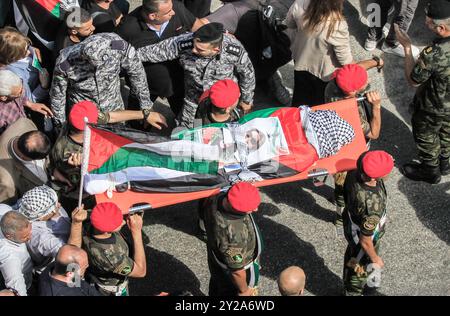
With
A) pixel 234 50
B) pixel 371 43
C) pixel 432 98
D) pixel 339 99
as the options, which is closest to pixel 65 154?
pixel 234 50

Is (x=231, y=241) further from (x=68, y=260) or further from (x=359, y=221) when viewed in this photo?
(x=68, y=260)

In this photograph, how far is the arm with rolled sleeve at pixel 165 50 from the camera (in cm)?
684

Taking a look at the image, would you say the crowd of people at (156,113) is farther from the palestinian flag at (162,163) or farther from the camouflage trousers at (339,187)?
the palestinian flag at (162,163)

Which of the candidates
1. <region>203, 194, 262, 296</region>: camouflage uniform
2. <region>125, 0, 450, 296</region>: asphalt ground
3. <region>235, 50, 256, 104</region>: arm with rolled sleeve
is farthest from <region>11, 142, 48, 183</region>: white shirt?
<region>235, 50, 256, 104</region>: arm with rolled sleeve

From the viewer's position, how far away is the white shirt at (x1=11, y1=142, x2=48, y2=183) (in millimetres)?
6176

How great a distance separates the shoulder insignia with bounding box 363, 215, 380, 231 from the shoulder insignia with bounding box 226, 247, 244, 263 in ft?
3.34

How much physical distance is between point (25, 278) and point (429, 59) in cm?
393

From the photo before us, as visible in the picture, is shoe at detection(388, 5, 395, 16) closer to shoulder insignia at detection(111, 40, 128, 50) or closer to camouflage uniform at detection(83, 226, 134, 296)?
shoulder insignia at detection(111, 40, 128, 50)

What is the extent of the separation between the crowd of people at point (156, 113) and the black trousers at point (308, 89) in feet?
0.05

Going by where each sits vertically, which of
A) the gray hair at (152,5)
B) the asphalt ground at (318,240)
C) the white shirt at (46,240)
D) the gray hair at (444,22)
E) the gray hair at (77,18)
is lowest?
the asphalt ground at (318,240)

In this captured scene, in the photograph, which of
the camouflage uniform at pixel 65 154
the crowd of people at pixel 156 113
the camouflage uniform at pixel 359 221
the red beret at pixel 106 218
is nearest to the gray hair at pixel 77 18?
the crowd of people at pixel 156 113

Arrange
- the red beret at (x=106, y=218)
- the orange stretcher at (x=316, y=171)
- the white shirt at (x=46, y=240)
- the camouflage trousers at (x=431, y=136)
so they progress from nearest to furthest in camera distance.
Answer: the red beret at (x=106, y=218) → the white shirt at (x=46, y=240) → the orange stretcher at (x=316, y=171) → the camouflage trousers at (x=431, y=136)

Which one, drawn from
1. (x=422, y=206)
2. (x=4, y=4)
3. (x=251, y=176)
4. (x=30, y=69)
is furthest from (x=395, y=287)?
(x=4, y=4)

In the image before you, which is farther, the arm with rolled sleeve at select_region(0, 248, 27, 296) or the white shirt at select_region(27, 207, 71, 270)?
the white shirt at select_region(27, 207, 71, 270)
